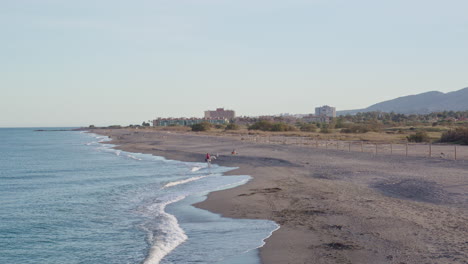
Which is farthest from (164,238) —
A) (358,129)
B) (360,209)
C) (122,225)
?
(358,129)

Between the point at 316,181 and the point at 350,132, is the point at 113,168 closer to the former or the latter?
the point at 316,181

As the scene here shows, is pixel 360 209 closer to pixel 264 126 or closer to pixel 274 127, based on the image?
pixel 274 127

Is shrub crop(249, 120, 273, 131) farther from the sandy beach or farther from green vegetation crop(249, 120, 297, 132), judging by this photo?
the sandy beach

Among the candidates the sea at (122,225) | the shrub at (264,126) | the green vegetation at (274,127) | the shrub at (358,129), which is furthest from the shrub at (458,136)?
the shrub at (264,126)

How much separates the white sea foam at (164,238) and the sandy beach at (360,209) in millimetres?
1988

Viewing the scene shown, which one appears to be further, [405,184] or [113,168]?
[113,168]

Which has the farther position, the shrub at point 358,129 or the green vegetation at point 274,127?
the green vegetation at point 274,127

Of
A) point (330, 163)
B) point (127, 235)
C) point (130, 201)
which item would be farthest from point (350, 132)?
point (127, 235)

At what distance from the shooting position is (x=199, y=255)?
33.4 ft

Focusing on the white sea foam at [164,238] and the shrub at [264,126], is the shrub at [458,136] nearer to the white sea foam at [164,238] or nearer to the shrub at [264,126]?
the white sea foam at [164,238]

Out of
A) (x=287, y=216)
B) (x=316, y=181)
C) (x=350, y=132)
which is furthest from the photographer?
(x=350, y=132)

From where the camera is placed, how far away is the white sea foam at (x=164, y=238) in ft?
33.9

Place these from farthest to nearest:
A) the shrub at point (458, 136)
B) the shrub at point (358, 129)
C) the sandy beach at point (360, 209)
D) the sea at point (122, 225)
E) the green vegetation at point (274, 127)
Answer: the green vegetation at point (274, 127), the shrub at point (358, 129), the shrub at point (458, 136), the sea at point (122, 225), the sandy beach at point (360, 209)

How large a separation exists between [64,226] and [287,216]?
720cm
